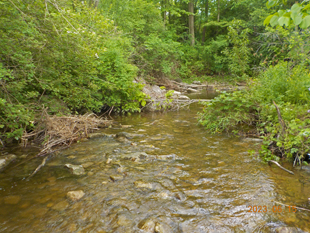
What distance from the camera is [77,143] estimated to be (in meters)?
4.77

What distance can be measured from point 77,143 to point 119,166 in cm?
174

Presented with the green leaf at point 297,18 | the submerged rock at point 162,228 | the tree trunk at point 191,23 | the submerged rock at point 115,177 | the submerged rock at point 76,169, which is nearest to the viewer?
the green leaf at point 297,18

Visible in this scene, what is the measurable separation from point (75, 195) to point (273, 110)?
396 centimetres

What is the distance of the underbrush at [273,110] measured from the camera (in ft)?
11.0

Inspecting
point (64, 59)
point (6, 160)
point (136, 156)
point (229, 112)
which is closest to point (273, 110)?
point (229, 112)

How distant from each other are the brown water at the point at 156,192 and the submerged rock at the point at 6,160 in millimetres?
211

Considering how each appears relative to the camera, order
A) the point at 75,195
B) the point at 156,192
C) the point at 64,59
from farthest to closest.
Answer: the point at 64,59 < the point at 156,192 < the point at 75,195

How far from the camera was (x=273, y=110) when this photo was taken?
4.13m

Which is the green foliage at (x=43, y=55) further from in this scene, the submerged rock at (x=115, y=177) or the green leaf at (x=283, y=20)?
the green leaf at (x=283, y=20)

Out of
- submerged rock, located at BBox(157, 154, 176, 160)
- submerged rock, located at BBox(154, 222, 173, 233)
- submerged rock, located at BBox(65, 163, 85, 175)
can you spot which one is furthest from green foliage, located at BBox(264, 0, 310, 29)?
submerged rock, located at BBox(65, 163, 85, 175)

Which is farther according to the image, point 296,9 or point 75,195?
point 75,195


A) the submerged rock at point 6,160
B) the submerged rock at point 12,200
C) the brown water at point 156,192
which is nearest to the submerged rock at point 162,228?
the brown water at point 156,192

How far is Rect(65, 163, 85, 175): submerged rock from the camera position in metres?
3.28

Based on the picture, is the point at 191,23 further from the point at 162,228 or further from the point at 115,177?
the point at 162,228
